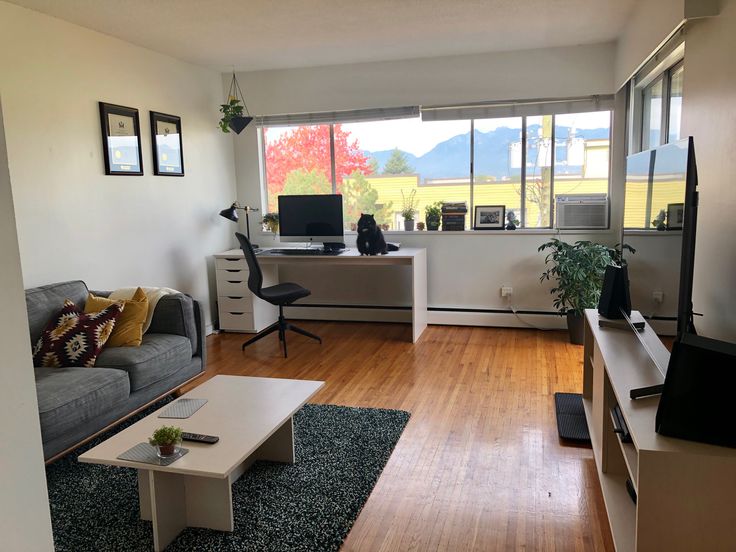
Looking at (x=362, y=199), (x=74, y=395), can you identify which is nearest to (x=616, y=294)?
(x=74, y=395)

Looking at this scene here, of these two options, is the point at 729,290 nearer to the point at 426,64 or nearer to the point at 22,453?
the point at 22,453

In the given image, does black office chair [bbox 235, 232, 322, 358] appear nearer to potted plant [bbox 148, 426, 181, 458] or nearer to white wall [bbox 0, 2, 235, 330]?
white wall [bbox 0, 2, 235, 330]

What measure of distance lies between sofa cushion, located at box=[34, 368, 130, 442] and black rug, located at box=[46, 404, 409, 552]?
0.24m

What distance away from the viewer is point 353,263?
4.93 meters

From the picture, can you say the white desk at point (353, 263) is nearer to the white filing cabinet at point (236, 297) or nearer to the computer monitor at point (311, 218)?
the white filing cabinet at point (236, 297)

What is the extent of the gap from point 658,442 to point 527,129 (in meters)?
4.04

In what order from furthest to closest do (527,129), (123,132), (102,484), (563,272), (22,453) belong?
(527,129) < (563,272) < (123,132) < (102,484) < (22,453)

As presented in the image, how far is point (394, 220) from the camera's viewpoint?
5.66 metres

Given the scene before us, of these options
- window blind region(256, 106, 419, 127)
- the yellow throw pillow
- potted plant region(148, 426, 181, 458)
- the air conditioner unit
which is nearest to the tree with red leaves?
window blind region(256, 106, 419, 127)

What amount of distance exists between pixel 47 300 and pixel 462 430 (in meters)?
2.49

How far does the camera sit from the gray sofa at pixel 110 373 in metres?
2.69

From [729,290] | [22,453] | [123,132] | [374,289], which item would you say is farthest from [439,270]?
[22,453]

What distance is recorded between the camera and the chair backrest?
454 cm

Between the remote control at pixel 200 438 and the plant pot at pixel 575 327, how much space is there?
11.0ft
